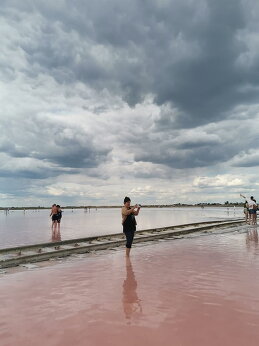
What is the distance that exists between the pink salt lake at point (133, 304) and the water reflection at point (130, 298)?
18mm

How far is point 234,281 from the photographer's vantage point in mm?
7715

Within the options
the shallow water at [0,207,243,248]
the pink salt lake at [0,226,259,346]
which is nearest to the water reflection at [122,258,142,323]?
the pink salt lake at [0,226,259,346]

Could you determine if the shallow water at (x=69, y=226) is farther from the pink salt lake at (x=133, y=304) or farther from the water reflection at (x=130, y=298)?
the water reflection at (x=130, y=298)

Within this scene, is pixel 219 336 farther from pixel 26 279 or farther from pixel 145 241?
pixel 145 241

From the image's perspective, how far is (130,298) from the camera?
255 inches

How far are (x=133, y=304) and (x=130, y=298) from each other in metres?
0.40

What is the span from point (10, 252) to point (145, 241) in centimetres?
707

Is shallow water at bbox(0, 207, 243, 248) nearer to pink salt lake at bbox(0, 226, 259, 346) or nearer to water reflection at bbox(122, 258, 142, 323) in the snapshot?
pink salt lake at bbox(0, 226, 259, 346)

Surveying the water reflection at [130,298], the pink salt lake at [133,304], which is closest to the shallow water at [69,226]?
the pink salt lake at [133,304]

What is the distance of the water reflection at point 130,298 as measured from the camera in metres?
5.60

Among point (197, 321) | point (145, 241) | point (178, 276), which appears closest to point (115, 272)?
point (178, 276)

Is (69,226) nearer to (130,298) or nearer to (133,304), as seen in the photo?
(130,298)

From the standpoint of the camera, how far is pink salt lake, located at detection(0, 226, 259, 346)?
4691 millimetres

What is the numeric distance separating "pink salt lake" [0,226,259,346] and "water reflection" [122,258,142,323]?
2 centimetres
